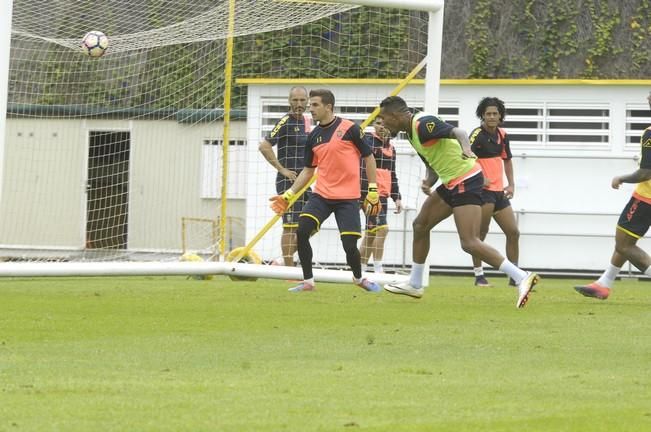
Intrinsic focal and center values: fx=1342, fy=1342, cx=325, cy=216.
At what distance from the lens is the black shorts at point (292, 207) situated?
A: 16.2 metres

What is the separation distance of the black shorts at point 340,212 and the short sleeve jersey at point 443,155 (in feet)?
4.25

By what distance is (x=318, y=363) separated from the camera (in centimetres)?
781


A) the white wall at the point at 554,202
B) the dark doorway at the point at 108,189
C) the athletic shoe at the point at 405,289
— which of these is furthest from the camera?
the dark doorway at the point at 108,189

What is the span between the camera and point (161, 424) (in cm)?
564

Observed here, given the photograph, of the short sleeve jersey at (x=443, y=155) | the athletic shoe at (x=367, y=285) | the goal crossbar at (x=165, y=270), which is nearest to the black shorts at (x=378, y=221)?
the goal crossbar at (x=165, y=270)

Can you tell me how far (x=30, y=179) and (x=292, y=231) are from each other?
35.9ft

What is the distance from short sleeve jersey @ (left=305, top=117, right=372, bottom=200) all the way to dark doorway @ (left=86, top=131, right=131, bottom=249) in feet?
32.4

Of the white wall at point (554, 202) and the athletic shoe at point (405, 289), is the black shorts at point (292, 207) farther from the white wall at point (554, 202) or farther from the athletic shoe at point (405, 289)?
the white wall at point (554, 202)

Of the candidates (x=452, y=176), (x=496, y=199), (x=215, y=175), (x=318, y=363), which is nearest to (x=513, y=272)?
(x=452, y=176)

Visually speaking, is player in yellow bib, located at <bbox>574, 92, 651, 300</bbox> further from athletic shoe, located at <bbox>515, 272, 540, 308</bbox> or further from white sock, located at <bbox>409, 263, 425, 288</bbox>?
white sock, located at <bbox>409, 263, 425, 288</bbox>

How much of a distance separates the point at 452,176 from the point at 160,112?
→ 12.5 metres

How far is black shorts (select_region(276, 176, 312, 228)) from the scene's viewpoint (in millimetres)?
16156

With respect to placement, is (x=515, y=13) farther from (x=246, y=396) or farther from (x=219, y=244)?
(x=246, y=396)

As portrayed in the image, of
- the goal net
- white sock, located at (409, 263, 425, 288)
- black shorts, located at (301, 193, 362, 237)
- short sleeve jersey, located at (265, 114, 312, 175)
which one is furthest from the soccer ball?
white sock, located at (409, 263, 425, 288)
